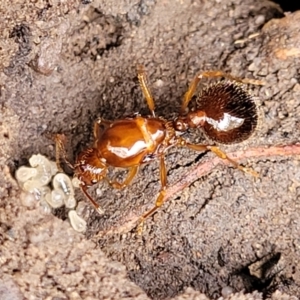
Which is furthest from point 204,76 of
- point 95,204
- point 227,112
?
point 95,204

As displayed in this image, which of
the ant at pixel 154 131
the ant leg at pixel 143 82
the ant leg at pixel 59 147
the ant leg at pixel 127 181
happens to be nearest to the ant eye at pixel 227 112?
the ant at pixel 154 131

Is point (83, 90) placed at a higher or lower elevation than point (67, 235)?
higher

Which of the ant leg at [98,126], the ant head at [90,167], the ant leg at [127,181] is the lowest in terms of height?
the ant head at [90,167]

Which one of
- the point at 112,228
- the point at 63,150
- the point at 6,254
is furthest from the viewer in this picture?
the point at 63,150

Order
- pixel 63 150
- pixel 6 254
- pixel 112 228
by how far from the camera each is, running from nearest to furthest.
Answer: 1. pixel 6 254
2. pixel 112 228
3. pixel 63 150

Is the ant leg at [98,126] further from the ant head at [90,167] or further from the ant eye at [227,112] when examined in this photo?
the ant eye at [227,112]

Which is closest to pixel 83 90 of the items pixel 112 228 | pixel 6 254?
→ pixel 112 228

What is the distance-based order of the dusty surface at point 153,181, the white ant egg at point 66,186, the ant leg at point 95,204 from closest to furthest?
the dusty surface at point 153,181 → the ant leg at point 95,204 → the white ant egg at point 66,186

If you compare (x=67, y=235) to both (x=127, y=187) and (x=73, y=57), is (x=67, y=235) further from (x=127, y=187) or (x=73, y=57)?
(x=73, y=57)
